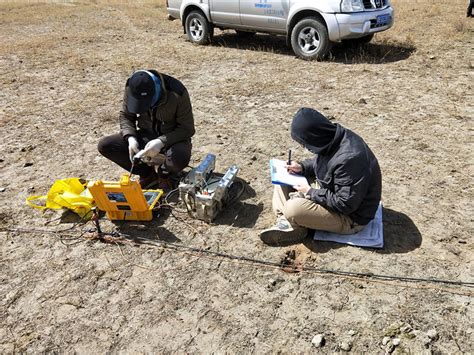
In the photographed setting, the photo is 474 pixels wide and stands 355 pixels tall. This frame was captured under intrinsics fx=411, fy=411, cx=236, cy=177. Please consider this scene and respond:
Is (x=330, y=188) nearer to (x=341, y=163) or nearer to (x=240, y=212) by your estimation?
(x=341, y=163)

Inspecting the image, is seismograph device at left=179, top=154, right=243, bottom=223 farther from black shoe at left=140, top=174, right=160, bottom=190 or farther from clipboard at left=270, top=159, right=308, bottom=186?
black shoe at left=140, top=174, right=160, bottom=190

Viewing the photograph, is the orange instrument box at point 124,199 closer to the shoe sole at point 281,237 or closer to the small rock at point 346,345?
the shoe sole at point 281,237

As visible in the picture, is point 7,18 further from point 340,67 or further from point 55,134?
point 340,67

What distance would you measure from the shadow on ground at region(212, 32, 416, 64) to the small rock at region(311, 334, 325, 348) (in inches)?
221

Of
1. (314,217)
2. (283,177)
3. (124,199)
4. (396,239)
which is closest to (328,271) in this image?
(314,217)

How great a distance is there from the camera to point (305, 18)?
7074mm

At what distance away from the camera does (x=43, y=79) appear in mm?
7148

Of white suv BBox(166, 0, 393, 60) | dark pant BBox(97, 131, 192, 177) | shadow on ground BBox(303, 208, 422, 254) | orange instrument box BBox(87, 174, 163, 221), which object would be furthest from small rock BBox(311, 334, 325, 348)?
white suv BBox(166, 0, 393, 60)

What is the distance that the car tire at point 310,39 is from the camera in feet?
22.7

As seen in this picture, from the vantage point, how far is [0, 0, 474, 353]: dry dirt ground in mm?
2523

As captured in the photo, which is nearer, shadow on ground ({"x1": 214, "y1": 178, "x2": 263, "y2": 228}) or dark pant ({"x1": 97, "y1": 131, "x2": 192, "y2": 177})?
shadow on ground ({"x1": 214, "y1": 178, "x2": 263, "y2": 228})

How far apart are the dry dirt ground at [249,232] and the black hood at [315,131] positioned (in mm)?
808

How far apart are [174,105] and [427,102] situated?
3640 millimetres

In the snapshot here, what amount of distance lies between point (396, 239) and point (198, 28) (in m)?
7.05
